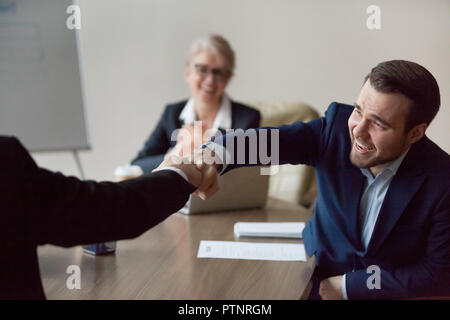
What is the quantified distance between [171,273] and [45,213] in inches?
18.5

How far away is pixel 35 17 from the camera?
109 inches

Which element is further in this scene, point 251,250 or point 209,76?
point 209,76

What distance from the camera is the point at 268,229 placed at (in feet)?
4.86

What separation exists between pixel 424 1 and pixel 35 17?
2.33 m

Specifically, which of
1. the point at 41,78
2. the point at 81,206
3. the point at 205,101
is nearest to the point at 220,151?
the point at 81,206

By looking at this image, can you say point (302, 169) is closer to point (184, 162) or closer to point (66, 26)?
point (184, 162)

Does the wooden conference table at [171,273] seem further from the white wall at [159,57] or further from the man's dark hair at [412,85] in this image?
the white wall at [159,57]

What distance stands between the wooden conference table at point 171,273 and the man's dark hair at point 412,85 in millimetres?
474

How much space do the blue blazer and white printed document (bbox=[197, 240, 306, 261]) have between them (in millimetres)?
74

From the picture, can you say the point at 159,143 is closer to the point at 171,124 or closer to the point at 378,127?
the point at 171,124

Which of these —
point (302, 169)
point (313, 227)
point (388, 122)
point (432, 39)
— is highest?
point (432, 39)

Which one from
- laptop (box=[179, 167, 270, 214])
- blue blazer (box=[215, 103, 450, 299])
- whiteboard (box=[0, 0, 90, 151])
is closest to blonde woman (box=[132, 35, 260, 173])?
laptop (box=[179, 167, 270, 214])

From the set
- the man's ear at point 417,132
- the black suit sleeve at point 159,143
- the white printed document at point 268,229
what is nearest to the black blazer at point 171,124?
the black suit sleeve at point 159,143
